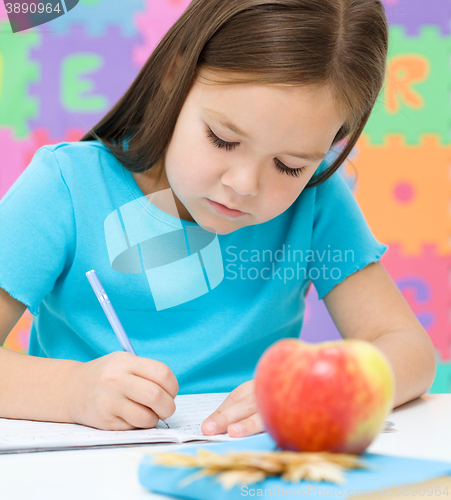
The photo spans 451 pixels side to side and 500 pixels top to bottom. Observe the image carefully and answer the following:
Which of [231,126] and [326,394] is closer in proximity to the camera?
A: [326,394]

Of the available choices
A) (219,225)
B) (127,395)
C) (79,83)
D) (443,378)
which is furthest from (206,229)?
(443,378)

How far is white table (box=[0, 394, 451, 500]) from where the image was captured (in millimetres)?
285

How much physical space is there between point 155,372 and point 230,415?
0.24ft

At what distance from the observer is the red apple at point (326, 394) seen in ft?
0.75

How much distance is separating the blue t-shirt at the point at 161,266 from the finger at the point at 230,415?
0.83ft

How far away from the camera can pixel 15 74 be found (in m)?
1.40

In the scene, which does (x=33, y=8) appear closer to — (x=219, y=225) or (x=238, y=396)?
(x=219, y=225)

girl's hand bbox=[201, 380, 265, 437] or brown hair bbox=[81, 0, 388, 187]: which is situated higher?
brown hair bbox=[81, 0, 388, 187]

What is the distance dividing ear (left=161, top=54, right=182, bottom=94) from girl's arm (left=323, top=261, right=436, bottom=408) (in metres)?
0.36

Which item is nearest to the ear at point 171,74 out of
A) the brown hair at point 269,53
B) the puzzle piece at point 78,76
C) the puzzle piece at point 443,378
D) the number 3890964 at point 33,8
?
the brown hair at point 269,53

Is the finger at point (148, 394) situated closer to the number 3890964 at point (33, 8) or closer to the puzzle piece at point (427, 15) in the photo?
the number 3890964 at point (33, 8)

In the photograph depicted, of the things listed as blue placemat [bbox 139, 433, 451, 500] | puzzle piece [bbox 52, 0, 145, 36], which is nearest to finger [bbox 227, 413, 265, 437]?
blue placemat [bbox 139, 433, 451, 500]

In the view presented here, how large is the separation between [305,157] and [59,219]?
1.03 feet

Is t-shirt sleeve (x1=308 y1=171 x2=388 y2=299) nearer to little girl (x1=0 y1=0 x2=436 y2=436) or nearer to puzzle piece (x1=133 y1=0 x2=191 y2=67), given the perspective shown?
little girl (x1=0 y1=0 x2=436 y2=436)
